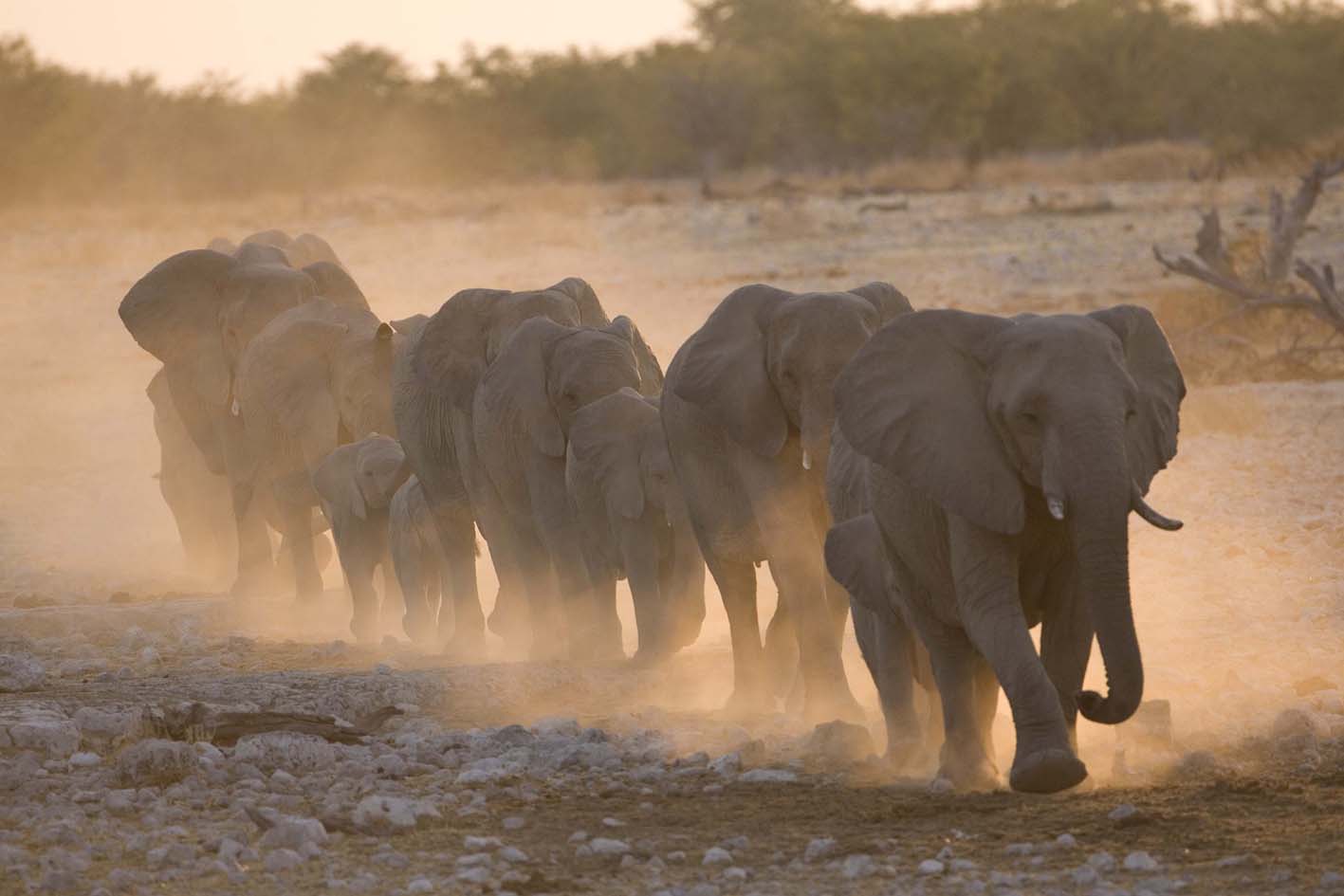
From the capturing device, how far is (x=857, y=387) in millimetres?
6613

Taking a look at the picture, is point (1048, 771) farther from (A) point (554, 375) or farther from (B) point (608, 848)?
(A) point (554, 375)

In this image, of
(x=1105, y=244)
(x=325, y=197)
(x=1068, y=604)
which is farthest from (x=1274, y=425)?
(x=325, y=197)

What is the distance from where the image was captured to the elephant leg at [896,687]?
719 cm

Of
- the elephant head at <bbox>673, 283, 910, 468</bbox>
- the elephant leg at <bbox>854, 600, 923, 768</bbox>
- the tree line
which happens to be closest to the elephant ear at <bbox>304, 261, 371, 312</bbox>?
the elephant head at <bbox>673, 283, 910, 468</bbox>

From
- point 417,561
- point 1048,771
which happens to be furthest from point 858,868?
point 417,561

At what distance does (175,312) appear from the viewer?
13.6 m

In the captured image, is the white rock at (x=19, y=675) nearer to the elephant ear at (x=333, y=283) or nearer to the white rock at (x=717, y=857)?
the white rock at (x=717, y=857)

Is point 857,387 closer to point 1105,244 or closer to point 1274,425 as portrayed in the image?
point 1274,425

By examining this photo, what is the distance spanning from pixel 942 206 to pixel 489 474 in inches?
933

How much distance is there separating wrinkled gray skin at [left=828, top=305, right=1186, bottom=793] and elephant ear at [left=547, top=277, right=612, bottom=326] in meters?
4.52

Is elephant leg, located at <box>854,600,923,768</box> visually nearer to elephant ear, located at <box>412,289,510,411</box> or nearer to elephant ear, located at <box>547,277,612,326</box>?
elephant ear, located at <box>412,289,510,411</box>

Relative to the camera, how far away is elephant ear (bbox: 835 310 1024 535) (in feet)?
20.8

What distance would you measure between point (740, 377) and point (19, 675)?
112 inches

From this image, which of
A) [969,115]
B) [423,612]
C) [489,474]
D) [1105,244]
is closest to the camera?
[489,474]
